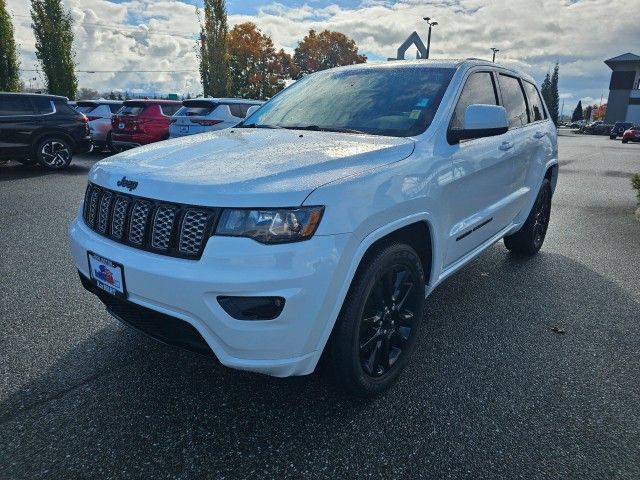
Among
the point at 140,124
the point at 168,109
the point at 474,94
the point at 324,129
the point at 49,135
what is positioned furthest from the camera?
the point at 168,109

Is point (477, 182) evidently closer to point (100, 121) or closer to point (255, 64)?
point (100, 121)

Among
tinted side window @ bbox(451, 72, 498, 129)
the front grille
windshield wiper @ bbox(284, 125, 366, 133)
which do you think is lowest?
the front grille

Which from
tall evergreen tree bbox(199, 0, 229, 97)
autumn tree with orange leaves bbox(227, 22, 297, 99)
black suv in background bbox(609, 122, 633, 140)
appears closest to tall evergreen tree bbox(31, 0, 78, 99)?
tall evergreen tree bbox(199, 0, 229, 97)

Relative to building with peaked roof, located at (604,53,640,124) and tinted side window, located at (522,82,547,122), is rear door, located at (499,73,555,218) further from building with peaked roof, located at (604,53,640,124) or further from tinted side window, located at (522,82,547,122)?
building with peaked roof, located at (604,53,640,124)

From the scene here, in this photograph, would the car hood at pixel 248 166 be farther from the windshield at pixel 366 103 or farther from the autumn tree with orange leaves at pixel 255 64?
the autumn tree with orange leaves at pixel 255 64

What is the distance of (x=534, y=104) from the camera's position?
183 inches

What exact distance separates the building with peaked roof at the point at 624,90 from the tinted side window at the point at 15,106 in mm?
78371

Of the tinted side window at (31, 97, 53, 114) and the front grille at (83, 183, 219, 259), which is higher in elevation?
the tinted side window at (31, 97, 53, 114)

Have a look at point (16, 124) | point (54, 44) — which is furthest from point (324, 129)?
point (54, 44)

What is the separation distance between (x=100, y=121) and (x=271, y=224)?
1426cm

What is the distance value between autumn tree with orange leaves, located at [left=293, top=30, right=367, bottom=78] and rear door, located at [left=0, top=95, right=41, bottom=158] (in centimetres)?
4730

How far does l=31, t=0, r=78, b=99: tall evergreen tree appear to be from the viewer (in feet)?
74.7

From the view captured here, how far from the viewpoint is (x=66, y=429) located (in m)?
2.21

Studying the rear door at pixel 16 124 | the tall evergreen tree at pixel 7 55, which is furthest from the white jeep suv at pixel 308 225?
the tall evergreen tree at pixel 7 55
